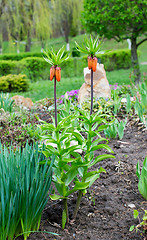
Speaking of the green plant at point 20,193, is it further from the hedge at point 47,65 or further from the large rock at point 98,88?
the hedge at point 47,65

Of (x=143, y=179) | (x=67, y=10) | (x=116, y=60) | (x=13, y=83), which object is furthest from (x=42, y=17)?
(x=143, y=179)

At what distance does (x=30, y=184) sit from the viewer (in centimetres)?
183

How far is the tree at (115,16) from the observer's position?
7586mm

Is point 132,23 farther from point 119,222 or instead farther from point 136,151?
point 119,222

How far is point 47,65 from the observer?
13.0 meters

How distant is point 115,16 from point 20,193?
725cm

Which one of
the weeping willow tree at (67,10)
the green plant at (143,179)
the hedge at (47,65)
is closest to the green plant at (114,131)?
the green plant at (143,179)

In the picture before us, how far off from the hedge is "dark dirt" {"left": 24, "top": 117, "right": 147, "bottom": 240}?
9714mm

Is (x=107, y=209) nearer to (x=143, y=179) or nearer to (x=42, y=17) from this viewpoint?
(x=143, y=179)

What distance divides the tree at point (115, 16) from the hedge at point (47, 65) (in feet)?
11.9

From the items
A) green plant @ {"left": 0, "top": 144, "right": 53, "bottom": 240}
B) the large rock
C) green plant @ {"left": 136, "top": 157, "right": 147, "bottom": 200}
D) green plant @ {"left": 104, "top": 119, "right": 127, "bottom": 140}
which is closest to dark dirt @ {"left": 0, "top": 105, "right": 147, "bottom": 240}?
green plant @ {"left": 136, "top": 157, "right": 147, "bottom": 200}

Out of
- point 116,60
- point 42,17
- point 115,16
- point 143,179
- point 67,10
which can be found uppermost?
point 67,10

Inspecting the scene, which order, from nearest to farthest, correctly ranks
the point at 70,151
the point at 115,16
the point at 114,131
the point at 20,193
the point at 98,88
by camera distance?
the point at 20,193, the point at 70,151, the point at 114,131, the point at 98,88, the point at 115,16

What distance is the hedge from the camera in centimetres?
1217
